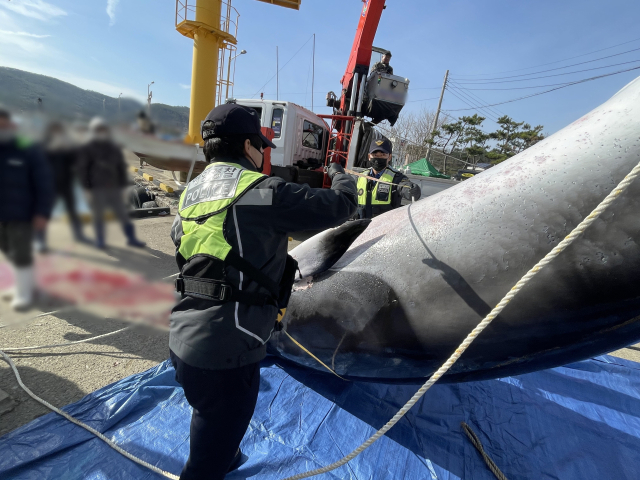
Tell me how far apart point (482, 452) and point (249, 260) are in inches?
78.9

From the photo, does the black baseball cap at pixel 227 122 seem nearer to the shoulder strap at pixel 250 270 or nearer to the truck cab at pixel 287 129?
the shoulder strap at pixel 250 270

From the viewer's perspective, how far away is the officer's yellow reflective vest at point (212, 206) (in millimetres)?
1200

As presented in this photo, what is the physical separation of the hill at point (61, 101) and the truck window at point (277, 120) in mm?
7603

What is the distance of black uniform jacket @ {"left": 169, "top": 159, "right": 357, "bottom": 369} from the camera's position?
3.95 feet

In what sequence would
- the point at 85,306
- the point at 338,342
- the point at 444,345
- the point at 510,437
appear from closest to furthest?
the point at 85,306 → the point at 444,345 → the point at 338,342 → the point at 510,437

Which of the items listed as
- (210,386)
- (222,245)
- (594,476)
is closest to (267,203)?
(222,245)

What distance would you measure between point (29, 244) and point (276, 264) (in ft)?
2.87

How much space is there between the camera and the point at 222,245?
1.20 meters

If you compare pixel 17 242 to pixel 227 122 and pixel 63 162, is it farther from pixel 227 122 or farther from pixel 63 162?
pixel 227 122

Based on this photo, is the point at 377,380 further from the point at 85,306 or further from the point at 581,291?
the point at 85,306

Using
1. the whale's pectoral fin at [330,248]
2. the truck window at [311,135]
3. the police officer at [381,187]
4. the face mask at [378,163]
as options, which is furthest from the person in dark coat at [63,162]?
the truck window at [311,135]

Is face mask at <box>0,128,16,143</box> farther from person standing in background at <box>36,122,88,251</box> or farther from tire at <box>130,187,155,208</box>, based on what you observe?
tire at <box>130,187,155,208</box>

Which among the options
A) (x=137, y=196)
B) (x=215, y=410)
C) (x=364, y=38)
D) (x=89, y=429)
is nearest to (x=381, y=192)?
(x=215, y=410)

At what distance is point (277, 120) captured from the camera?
784 centimetres
